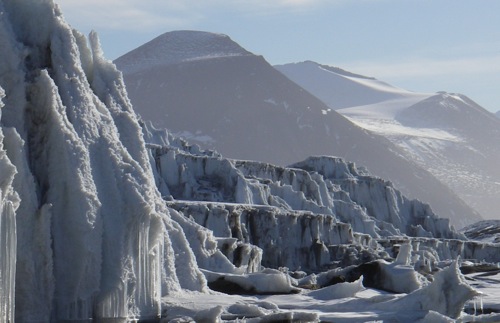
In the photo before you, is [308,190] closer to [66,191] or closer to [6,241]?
[66,191]

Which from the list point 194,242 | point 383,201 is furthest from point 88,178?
point 383,201

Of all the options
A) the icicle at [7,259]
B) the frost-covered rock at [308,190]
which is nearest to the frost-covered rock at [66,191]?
the icicle at [7,259]

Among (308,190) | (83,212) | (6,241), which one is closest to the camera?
(6,241)

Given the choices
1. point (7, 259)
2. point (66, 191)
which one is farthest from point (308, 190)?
point (7, 259)

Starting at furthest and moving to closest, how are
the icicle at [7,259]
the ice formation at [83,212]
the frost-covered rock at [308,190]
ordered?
the frost-covered rock at [308,190] → the ice formation at [83,212] → the icicle at [7,259]

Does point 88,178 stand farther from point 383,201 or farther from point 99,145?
point 383,201

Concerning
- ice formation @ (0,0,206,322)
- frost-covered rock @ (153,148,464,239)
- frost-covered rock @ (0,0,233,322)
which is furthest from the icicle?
frost-covered rock @ (153,148,464,239)

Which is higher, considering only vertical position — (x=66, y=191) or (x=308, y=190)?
(x=308, y=190)

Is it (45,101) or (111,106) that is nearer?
(45,101)

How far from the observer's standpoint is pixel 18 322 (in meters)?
31.4

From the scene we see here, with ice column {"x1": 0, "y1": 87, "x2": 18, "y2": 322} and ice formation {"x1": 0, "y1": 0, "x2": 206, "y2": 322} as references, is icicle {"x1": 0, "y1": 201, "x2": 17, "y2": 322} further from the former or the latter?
ice formation {"x1": 0, "y1": 0, "x2": 206, "y2": 322}

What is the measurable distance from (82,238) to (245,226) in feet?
104

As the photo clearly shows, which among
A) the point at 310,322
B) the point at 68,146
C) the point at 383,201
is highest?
the point at 383,201

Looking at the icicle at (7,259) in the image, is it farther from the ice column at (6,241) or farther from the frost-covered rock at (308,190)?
the frost-covered rock at (308,190)
